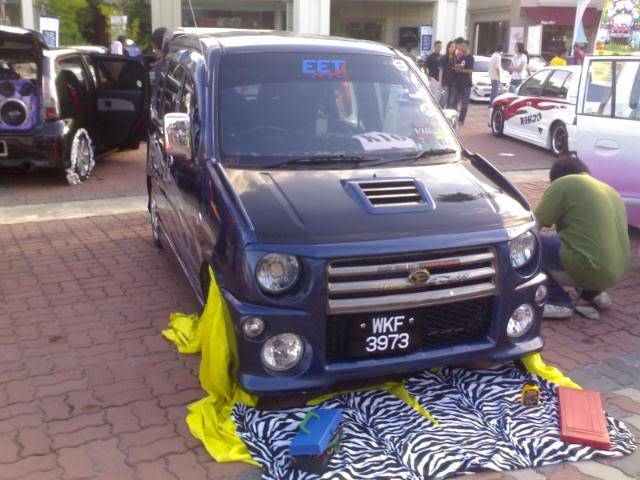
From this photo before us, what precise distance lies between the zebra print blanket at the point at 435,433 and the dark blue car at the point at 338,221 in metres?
0.32

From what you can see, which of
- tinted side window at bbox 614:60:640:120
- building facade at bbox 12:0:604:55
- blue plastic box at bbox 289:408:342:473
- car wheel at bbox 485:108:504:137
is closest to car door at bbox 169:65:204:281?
blue plastic box at bbox 289:408:342:473

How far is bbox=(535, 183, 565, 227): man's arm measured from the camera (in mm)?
4965

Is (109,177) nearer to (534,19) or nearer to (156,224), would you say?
(156,224)

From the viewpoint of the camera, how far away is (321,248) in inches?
131

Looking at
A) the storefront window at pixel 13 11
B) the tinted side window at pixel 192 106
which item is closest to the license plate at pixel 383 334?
the tinted side window at pixel 192 106

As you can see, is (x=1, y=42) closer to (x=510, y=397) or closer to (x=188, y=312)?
(x=188, y=312)

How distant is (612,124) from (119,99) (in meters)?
6.58

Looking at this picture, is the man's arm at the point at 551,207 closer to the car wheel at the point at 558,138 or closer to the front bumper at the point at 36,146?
the front bumper at the point at 36,146

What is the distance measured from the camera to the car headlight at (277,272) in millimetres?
3346

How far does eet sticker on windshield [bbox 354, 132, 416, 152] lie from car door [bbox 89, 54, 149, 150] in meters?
6.27

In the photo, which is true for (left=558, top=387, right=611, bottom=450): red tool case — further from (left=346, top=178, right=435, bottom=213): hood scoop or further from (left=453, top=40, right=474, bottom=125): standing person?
(left=453, top=40, right=474, bottom=125): standing person

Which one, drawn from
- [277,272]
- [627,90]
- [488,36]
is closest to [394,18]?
[488,36]

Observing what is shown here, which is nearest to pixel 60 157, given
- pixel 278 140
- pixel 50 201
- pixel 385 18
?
pixel 50 201

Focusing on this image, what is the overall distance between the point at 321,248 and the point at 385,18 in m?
31.2
